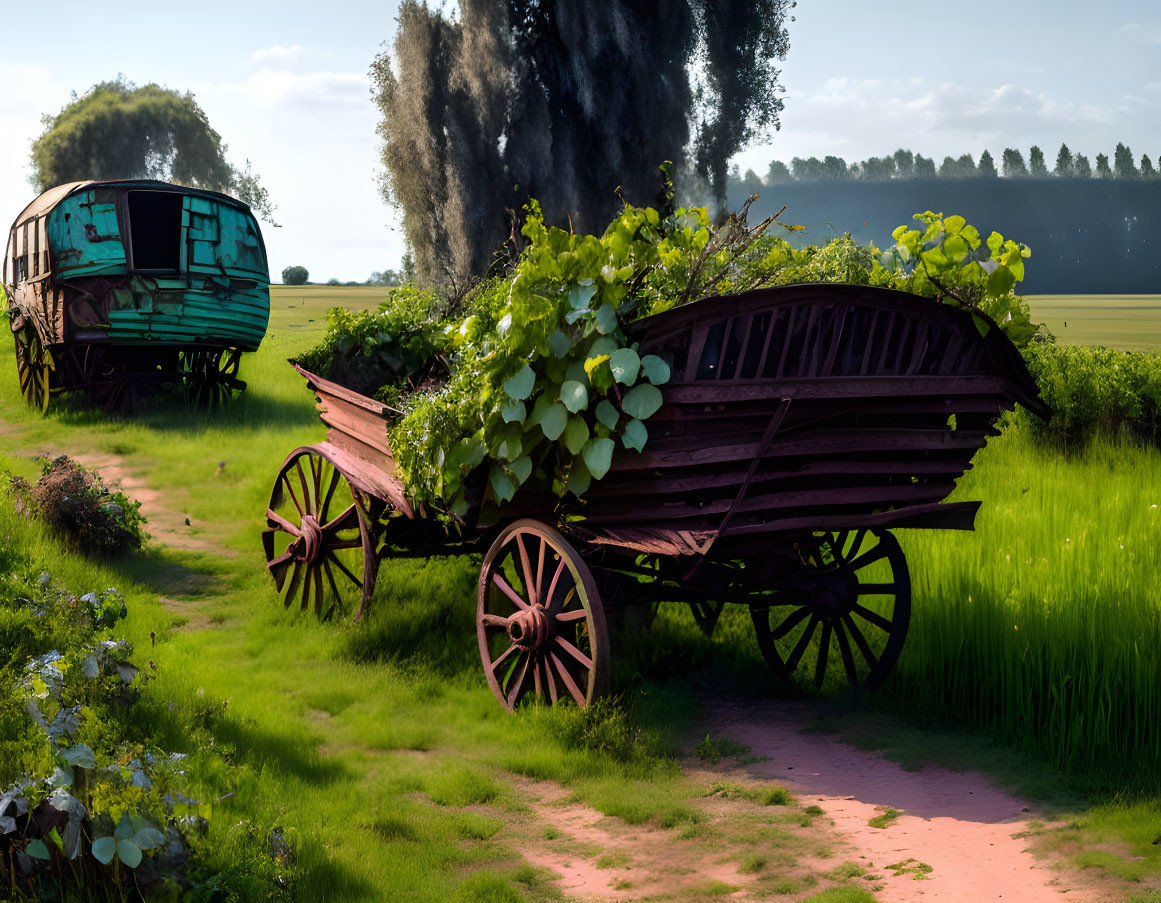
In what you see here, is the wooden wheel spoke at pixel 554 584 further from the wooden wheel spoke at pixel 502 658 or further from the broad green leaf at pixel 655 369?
the broad green leaf at pixel 655 369

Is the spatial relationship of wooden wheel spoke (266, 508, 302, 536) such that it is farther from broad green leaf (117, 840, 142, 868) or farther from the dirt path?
broad green leaf (117, 840, 142, 868)

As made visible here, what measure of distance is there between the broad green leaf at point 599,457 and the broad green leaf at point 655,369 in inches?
14.9

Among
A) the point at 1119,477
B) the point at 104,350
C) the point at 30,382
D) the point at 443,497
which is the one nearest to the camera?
the point at 443,497

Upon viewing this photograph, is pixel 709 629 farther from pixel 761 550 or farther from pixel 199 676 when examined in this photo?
pixel 199 676

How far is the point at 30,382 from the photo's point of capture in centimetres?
1886

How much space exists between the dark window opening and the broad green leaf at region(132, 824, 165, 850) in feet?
57.1

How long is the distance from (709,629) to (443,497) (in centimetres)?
237

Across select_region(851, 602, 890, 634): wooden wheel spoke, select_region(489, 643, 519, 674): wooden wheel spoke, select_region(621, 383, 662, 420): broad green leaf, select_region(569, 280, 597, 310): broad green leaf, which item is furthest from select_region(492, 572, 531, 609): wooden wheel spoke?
select_region(851, 602, 890, 634): wooden wheel spoke

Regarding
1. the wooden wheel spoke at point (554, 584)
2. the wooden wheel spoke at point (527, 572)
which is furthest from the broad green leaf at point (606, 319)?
the wooden wheel spoke at point (527, 572)

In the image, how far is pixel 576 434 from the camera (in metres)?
5.02

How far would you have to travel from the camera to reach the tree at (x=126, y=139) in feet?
164

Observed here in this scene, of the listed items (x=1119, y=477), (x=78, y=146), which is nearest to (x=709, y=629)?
(x=1119, y=477)

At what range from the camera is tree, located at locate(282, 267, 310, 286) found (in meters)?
70.3

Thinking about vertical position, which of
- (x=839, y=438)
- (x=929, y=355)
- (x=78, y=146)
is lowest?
(x=839, y=438)
